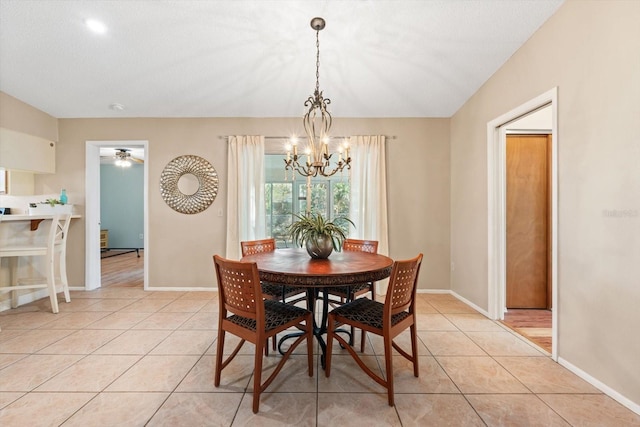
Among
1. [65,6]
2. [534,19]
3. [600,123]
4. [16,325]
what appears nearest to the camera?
[600,123]

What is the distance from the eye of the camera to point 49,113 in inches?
146

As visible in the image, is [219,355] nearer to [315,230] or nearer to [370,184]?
[315,230]

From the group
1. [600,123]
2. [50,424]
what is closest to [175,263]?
[50,424]

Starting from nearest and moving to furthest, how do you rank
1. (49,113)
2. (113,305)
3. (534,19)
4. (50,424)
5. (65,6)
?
(50,424), (65,6), (534,19), (113,305), (49,113)

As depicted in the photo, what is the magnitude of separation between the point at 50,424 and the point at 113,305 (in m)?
2.11

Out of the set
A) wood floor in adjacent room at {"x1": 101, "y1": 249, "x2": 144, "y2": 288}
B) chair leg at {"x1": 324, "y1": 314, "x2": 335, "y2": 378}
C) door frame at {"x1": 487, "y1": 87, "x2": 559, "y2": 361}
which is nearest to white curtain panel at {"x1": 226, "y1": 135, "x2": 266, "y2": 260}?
wood floor in adjacent room at {"x1": 101, "y1": 249, "x2": 144, "y2": 288}

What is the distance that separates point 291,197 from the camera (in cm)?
419

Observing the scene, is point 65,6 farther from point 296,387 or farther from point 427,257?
point 427,257

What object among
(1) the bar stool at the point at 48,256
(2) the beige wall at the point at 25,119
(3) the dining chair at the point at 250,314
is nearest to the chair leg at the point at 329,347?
(3) the dining chair at the point at 250,314

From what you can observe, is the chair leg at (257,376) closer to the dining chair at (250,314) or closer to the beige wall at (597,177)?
the dining chair at (250,314)

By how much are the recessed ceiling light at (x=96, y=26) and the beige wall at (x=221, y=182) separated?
176cm

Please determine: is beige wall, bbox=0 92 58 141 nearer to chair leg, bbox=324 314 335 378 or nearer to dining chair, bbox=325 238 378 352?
dining chair, bbox=325 238 378 352

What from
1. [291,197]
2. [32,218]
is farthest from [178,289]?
[291,197]

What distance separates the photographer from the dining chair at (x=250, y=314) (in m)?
1.51
